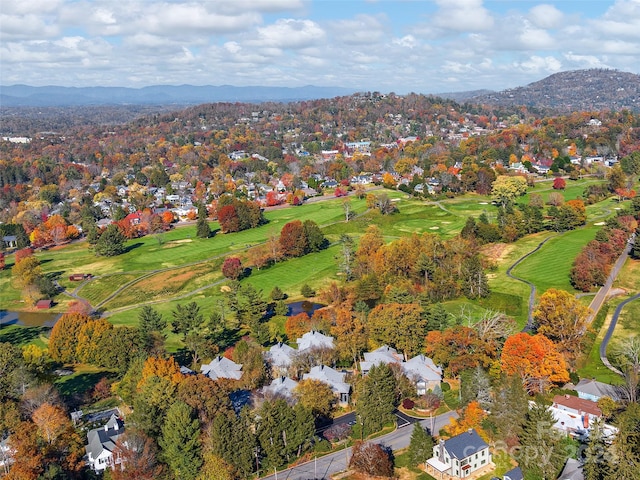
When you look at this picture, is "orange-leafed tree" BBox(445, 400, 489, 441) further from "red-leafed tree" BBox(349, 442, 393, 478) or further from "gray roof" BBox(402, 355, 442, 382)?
"gray roof" BBox(402, 355, 442, 382)

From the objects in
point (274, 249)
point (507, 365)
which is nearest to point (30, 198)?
point (274, 249)

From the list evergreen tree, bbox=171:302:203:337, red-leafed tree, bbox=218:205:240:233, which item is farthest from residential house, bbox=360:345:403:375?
red-leafed tree, bbox=218:205:240:233

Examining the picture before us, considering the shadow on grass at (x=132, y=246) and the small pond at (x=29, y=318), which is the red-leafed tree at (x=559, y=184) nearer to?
the shadow on grass at (x=132, y=246)

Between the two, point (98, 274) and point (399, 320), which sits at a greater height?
point (399, 320)

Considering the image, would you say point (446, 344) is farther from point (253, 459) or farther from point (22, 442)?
point (22, 442)

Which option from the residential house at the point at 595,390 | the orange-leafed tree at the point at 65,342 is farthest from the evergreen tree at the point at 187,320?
the residential house at the point at 595,390

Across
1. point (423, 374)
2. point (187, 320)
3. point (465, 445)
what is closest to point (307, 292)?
point (187, 320)
